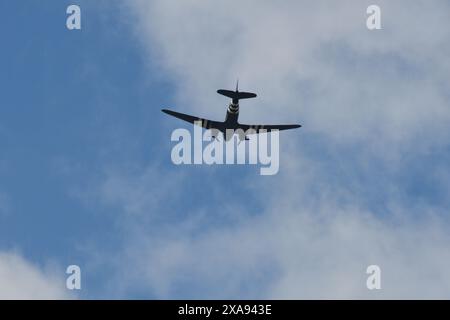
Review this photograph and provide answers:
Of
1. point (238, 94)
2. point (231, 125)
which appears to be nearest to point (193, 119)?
point (231, 125)

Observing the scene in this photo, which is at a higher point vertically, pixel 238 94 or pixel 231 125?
pixel 238 94

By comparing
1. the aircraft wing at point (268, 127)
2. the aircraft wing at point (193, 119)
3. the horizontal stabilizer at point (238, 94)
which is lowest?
the aircraft wing at point (268, 127)

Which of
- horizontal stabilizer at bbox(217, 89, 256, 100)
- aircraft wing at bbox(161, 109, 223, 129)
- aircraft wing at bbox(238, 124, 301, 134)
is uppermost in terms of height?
horizontal stabilizer at bbox(217, 89, 256, 100)

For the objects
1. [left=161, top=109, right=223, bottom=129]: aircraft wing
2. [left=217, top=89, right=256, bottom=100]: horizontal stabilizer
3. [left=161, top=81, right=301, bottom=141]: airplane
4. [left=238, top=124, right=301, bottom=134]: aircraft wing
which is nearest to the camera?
[left=217, top=89, right=256, bottom=100]: horizontal stabilizer

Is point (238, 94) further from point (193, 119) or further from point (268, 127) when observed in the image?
point (268, 127)

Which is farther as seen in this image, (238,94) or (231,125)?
(231,125)

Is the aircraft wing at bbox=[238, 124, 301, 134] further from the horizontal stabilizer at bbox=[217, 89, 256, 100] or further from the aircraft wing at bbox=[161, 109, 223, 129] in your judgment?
the horizontal stabilizer at bbox=[217, 89, 256, 100]

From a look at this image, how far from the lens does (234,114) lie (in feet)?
461

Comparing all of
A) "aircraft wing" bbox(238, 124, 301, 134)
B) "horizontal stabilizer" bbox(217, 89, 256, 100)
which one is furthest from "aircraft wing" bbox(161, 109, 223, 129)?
"horizontal stabilizer" bbox(217, 89, 256, 100)

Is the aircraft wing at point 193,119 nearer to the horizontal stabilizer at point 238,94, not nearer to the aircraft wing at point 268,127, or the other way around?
the aircraft wing at point 268,127

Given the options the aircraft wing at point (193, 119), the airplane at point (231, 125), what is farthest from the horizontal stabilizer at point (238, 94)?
the aircraft wing at point (193, 119)
